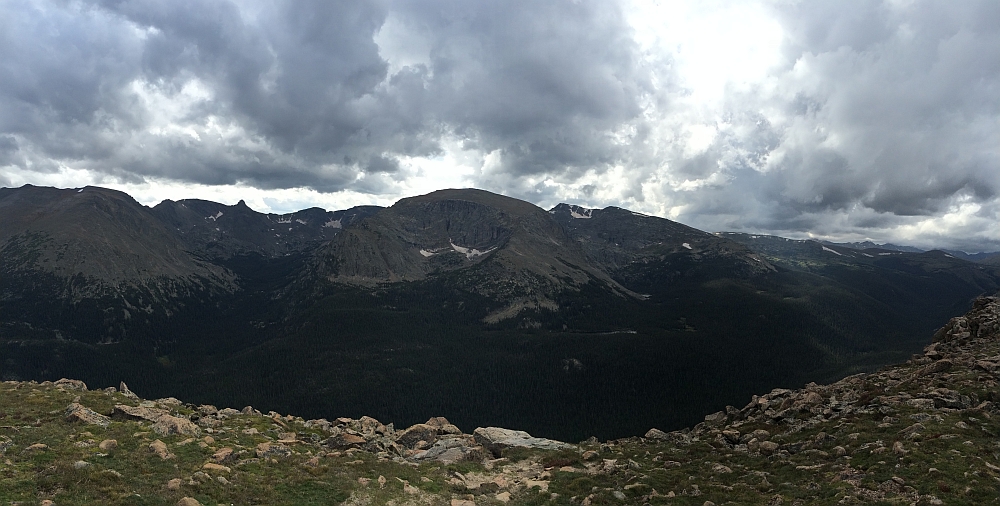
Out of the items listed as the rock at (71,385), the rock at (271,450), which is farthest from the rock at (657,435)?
the rock at (71,385)

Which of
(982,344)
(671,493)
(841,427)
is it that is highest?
(982,344)

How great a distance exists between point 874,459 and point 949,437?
6210 mm

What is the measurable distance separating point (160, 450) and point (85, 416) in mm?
11435

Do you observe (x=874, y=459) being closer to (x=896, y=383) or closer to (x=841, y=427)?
(x=841, y=427)

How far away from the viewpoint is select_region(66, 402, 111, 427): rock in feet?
112

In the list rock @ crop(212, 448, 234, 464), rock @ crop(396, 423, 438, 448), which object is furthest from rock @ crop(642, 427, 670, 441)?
rock @ crop(212, 448, 234, 464)

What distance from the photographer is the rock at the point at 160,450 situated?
96.6ft

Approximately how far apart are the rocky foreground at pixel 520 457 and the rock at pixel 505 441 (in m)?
0.33

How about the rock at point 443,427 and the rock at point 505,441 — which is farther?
the rock at point 443,427

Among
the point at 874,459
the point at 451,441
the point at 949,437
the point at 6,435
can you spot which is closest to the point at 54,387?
the point at 6,435

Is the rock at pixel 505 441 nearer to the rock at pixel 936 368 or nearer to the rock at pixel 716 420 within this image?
the rock at pixel 716 420

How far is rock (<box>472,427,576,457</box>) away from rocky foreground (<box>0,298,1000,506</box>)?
1.10ft

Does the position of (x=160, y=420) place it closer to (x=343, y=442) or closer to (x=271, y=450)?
(x=271, y=450)

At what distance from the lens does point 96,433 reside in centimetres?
3231
